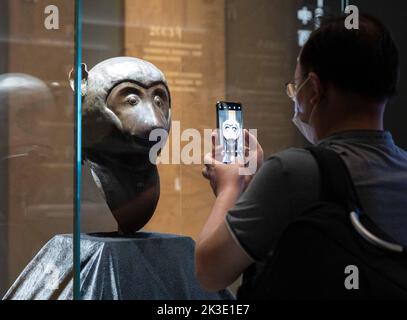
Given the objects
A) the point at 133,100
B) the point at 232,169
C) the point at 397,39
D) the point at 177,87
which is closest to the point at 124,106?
the point at 133,100

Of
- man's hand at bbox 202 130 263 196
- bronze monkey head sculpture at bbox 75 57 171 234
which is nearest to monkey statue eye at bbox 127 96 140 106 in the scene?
bronze monkey head sculpture at bbox 75 57 171 234

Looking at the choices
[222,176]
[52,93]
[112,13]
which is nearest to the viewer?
[222,176]

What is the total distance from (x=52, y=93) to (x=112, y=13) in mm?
509

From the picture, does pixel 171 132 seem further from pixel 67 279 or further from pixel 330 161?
pixel 330 161

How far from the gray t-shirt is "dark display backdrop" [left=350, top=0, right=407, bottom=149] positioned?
91 cm

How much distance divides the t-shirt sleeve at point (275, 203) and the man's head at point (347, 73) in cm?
15

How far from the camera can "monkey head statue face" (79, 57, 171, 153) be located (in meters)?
1.64

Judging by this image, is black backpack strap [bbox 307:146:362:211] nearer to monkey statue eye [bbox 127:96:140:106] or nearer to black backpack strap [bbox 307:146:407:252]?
black backpack strap [bbox 307:146:407:252]

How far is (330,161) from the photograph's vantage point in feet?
3.12

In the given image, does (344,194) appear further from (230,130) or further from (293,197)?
(230,130)

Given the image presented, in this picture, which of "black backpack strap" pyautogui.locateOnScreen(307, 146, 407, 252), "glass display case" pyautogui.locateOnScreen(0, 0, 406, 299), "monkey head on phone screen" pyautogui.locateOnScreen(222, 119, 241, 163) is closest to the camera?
"black backpack strap" pyautogui.locateOnScreen(307, 146, 407, 252)

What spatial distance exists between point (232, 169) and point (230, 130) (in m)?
0.20

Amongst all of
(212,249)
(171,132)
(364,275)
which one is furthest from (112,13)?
(364,275)

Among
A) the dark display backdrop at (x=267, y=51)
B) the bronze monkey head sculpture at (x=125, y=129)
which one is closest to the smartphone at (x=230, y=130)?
the dark display backdrop at (x=267, y=51)
